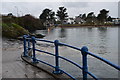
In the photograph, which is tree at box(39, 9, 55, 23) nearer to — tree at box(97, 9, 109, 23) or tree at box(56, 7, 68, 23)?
tree at box(56, 7, 68, 23)

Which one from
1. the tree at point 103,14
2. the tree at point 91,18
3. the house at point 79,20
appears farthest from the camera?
the house at point 79,20

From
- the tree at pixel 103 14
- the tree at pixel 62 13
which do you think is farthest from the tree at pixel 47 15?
the tree at pixel 103 14

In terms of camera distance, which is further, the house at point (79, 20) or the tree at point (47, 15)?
the house at point (79, 20)

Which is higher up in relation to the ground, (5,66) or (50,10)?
(50,10)

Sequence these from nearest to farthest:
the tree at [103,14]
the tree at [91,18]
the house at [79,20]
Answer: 1. the tree at [103,14]
2. the tree at [91,18]
3. the house at [79,20]

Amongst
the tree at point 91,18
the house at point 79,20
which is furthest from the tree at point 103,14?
the house at point 79,20

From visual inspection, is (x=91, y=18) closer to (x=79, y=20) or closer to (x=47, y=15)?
(x=79, y=20)

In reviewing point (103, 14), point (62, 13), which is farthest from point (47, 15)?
point (103, 14)

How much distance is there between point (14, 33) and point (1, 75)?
19648 millimetres

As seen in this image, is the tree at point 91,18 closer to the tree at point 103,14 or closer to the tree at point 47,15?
the tree at point 103,14

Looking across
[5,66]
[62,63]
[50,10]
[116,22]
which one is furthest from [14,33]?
[116,22]

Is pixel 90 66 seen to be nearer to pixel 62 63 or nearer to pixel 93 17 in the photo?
pixel 62 63

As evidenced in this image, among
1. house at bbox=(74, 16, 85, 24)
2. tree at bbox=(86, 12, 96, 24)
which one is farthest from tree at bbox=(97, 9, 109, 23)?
house at bbox=(74, 16, 85, 24)

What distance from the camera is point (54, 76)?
5062 mm
